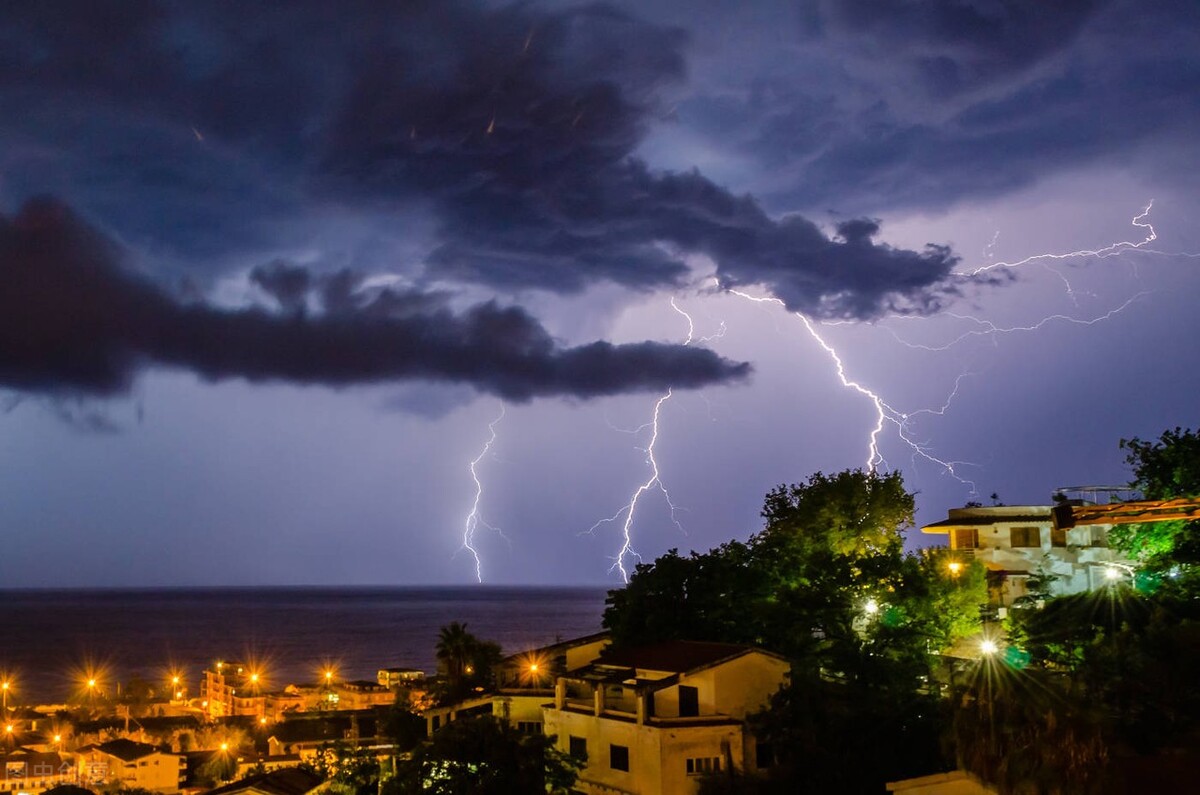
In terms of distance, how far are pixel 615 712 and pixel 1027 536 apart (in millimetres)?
17325

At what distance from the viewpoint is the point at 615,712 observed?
973 inches

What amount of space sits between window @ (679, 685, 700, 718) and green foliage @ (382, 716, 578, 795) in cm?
318

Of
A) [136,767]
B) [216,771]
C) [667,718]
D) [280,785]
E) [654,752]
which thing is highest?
[667,718]

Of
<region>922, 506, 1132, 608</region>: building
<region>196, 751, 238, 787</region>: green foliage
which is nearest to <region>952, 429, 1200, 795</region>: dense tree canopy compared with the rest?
<region>922, 506, 1132, 608</region>: building

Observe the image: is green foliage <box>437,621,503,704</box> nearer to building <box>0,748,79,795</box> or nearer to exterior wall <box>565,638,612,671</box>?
exterior wall <box>565,638,612,671</box>

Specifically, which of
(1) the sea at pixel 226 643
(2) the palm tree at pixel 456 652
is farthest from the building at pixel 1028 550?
(1) the sea at pixel 226 643

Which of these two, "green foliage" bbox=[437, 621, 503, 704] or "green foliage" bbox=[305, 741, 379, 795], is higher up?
"green foliage" bbox=[437, 621, 503, 704]

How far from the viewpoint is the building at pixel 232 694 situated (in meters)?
60.3

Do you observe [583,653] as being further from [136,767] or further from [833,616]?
[136,767]

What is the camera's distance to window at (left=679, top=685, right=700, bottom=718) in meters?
24.5

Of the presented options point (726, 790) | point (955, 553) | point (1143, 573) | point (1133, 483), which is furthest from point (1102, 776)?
point (955, 553)

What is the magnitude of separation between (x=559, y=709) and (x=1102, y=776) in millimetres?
15307

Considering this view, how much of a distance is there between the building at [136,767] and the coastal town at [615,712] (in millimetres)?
51

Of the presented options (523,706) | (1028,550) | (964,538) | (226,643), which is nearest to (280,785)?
(523,706)
